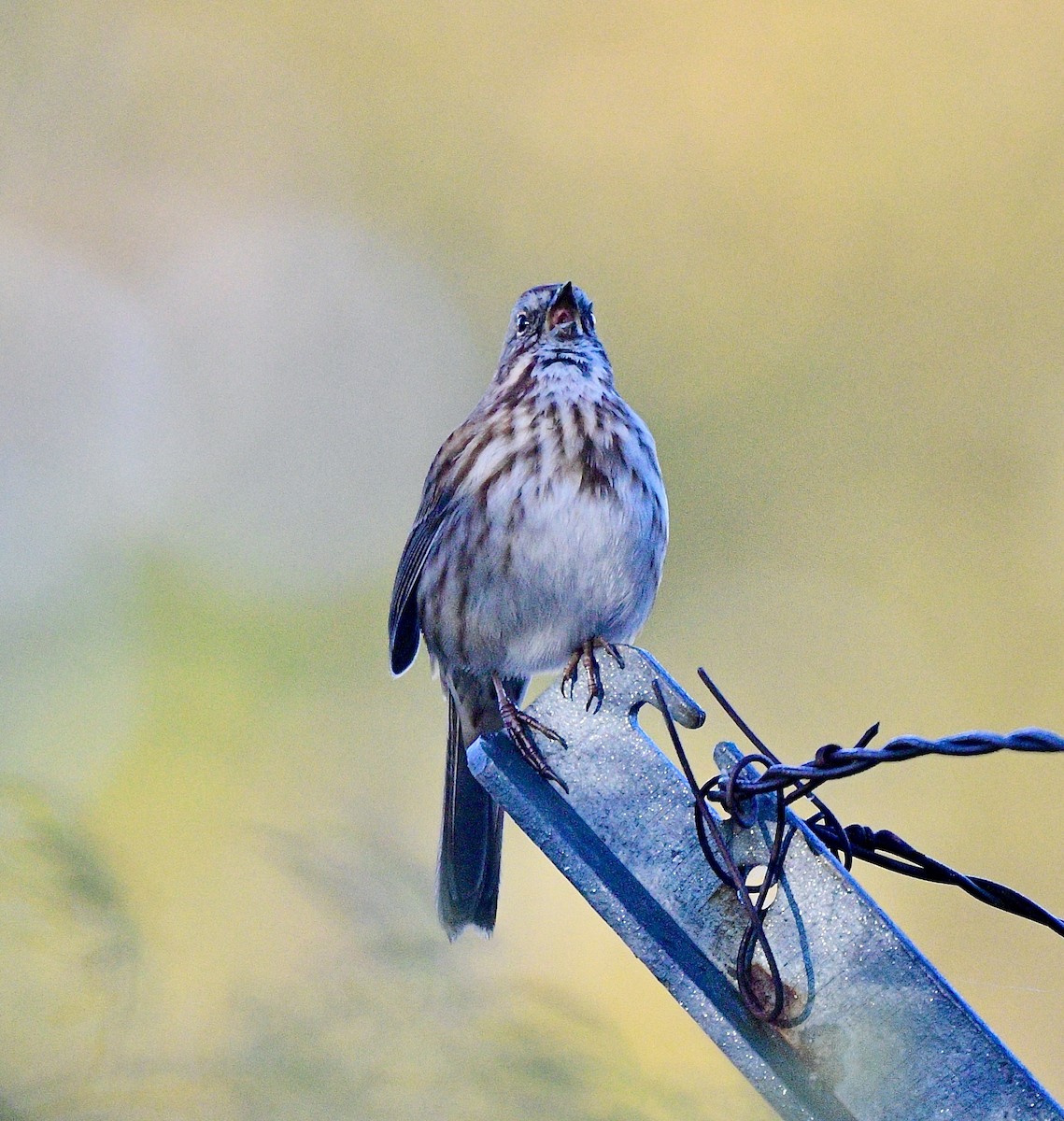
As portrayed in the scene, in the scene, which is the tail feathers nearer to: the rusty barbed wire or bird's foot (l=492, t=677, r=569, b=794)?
bird's foot (l=492, t=677, r=569, b=794)

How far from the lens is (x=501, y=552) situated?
11.5 ft

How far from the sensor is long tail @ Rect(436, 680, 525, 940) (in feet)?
10.1

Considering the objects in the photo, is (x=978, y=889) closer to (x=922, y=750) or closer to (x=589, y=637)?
(x=922, y=750)

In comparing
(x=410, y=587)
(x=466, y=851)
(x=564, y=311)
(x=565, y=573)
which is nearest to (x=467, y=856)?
(x=466, y=851)

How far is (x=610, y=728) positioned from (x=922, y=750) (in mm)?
481

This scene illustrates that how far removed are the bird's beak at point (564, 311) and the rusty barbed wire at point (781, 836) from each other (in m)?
2.32

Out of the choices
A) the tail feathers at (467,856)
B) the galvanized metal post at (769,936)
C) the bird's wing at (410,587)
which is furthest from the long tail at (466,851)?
the galvanized metal post at (769,936)

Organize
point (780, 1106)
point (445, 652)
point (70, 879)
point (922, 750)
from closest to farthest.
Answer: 1. point (922, 750)
2. point (780, 1106)
3. point (70, 879)
4. point (445, 652)

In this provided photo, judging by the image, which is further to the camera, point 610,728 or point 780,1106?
point 610,728

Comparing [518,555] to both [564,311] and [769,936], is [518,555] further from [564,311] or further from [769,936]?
[769,936]

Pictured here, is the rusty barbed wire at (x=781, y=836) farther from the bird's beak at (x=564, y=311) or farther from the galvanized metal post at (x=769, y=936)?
the bird's beak at (x=564, y=311)

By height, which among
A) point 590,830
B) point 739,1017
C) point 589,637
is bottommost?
point 739,1017

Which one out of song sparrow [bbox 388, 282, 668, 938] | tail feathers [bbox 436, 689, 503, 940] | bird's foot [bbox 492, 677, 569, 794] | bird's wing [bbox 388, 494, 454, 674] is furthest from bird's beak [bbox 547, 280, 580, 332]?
bird's foot [bbox 492, 677, 569, 794]

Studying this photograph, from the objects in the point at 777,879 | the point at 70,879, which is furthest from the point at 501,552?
the point at 777,879
